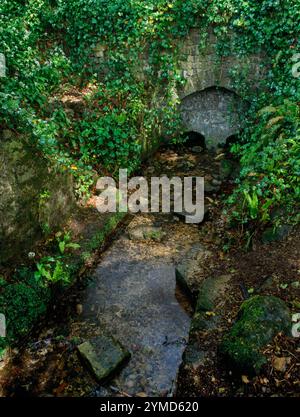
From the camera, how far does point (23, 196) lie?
5.31 metres

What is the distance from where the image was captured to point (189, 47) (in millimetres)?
8391

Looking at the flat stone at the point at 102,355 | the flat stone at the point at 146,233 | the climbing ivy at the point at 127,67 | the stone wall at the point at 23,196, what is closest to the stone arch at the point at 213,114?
the climbing ivy at the point at 127,67

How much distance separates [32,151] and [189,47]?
5.01 metres

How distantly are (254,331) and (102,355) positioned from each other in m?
1.89

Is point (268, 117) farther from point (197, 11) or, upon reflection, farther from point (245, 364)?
point (245, 364)

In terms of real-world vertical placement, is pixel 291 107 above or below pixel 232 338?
above

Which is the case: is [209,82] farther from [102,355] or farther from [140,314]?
[102,355]

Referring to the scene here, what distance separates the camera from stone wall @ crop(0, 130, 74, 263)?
5.03 meters

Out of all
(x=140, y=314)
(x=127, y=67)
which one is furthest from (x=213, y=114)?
(x=140, y=314)

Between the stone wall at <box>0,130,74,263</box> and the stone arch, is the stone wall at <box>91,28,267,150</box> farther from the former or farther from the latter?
the stone wall at <box>0,130,74,263</box>

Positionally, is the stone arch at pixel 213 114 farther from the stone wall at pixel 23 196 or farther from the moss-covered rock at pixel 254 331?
the moss-covered rock at pixel 254 331

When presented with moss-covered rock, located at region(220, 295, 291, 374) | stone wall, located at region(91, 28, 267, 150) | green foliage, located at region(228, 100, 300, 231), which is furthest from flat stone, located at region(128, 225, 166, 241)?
moss-covered rock, located at region(220, 295, 291, 374)

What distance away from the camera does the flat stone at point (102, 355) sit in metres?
4.25
